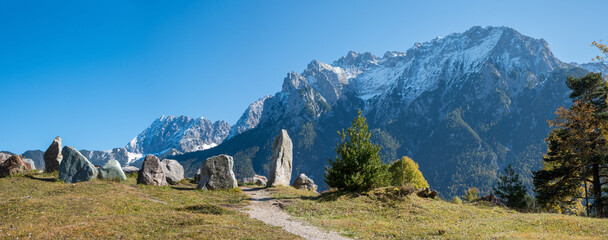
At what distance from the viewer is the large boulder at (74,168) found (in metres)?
32.2

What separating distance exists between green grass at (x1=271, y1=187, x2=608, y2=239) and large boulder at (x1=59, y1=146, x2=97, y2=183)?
19899 mm

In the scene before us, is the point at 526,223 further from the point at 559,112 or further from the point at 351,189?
the point at 559,112

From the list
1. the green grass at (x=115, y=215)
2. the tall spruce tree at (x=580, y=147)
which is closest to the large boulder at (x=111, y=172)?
the green grass at (x=115, y=215)

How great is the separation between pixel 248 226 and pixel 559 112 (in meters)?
34.6

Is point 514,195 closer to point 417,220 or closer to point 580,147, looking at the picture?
point 580,147

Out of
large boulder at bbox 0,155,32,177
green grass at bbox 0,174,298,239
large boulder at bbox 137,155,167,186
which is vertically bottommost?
green grass at bbox 0,174,298,239

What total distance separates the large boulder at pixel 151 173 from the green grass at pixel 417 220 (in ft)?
45.8

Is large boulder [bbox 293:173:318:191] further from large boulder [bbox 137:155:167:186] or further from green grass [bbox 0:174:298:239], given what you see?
large boulder [bbox 137:155:167:186]

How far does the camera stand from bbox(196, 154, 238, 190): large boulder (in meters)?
34.1

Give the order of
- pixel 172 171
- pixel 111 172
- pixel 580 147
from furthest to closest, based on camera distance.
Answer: pixel 172 171
pixel 111 172
pixel 580 147

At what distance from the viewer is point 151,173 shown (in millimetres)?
34219

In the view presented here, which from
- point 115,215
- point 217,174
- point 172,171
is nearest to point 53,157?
point 172,171

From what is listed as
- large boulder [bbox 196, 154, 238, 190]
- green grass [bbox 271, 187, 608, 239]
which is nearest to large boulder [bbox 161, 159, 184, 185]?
large boulder [bbox 196, 154, 238, 190]

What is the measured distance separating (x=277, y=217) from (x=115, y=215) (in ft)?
32.7
